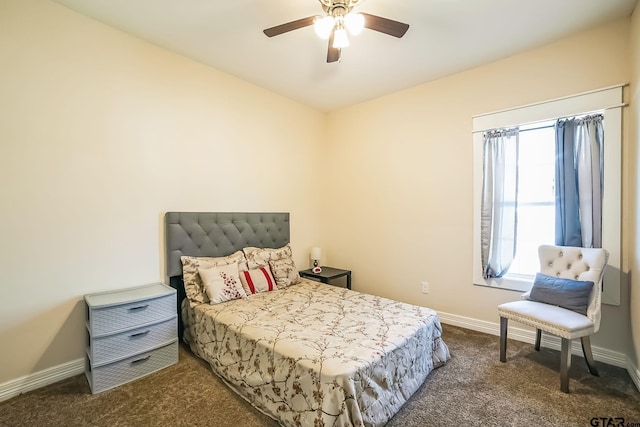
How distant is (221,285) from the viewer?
273cm

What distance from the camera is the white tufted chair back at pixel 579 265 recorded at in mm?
2201

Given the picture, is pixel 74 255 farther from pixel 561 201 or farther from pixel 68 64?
pixel 561 201

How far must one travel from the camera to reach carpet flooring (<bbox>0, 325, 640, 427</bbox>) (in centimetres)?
179

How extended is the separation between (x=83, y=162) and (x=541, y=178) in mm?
4128

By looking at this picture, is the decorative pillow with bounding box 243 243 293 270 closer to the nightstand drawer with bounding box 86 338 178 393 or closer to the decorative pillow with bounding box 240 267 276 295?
the decorative pillow with bounding box 240 267 276 295

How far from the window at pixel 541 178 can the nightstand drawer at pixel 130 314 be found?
3047 mm

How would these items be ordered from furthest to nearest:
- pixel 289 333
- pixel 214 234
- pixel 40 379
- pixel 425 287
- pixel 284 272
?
1. pixel 425 287
2. pixel 284 272
3. pixel 214 234
4. pixel 40 379
5. pixel 289 333

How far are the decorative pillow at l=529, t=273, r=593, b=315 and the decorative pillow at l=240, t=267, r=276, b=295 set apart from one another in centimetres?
246

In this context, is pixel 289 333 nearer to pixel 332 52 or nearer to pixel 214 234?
pixel 214 234

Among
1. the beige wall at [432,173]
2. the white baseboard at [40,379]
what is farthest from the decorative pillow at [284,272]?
the white baseboard at [40,379]

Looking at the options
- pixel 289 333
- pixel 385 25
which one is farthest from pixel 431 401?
pixel 385 25

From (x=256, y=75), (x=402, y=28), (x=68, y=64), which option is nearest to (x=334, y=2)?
(x=402, y=28)

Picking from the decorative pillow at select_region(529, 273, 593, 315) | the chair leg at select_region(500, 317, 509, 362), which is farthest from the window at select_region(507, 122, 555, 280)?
the chair leg at select_region(500, 317, 509, 362)

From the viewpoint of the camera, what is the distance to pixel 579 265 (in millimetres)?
2422
